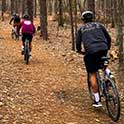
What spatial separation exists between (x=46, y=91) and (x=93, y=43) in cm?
266

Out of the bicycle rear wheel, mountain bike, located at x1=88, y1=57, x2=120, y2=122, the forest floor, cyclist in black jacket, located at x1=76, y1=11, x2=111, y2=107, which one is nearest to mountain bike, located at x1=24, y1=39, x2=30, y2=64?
the forest floor

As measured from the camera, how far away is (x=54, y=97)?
9.64 m

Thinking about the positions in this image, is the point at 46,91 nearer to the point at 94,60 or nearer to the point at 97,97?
the point at 97,97

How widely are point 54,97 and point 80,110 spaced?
1.21 metres

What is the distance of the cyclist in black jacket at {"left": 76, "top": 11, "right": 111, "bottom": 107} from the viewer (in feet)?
26.6

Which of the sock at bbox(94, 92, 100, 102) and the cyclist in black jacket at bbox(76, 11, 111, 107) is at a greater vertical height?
the cyclist in black jacket at bbox(76, 11, 111, 107)

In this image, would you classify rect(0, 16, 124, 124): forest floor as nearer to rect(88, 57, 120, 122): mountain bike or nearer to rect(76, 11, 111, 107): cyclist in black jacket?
rect(88, 57, 120, 122): mountain bike

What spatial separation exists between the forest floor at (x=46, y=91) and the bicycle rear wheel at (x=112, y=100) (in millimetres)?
166

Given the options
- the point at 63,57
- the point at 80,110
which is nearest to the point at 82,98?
the point at 80,110

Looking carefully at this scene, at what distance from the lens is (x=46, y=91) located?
33.7 ft

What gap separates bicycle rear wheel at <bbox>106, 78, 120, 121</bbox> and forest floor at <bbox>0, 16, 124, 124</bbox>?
166 mm

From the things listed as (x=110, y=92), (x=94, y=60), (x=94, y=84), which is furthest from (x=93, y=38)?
(x=110, y=92)

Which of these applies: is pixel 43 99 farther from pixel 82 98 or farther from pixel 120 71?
pixel 120 71

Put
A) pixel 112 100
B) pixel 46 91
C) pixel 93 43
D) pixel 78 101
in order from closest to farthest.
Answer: pixel 112 100 < pixel 93 43 < pixel 78 101 < pixel 46 91
